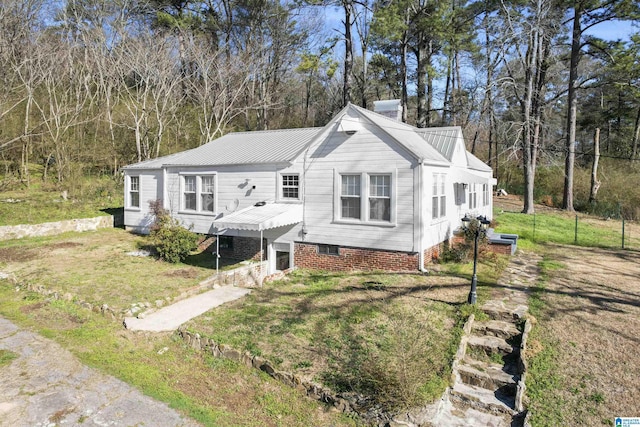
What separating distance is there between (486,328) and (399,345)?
314 cm

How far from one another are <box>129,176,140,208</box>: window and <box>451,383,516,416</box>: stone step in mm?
16198

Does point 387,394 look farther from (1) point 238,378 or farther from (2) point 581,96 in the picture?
(2) point 581,96

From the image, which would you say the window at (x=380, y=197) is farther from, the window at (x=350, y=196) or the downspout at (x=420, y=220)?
the downspout at (x=420, y=220)

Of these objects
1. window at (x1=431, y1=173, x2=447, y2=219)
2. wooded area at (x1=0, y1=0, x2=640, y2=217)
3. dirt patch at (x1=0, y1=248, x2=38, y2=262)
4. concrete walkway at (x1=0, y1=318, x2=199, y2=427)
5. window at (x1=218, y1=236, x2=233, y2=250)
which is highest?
wooded area at (x1=0, y1=0, x2=640, y2=217)

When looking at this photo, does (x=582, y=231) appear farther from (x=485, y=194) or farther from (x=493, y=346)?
(x=493, y=346)

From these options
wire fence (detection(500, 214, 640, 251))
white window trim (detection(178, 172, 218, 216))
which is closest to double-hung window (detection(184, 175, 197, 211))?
white window trim (detection(178, 172, 218, 216))

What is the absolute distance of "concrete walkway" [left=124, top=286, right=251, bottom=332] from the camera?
27.2 feet

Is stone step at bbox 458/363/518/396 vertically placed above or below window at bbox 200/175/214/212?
below

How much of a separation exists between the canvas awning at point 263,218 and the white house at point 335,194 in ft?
0.10

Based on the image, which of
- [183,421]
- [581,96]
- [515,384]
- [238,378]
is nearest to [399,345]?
[515,384]

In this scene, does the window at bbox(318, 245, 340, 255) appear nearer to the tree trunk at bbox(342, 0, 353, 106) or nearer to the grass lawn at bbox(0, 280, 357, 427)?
the grass lawn at bbox(0, 280, 357, 427)

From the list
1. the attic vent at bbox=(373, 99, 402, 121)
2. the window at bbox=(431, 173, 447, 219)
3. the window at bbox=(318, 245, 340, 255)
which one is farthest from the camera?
the attic vent at bbox=(373, 99, 402, 121)

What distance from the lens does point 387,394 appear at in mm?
5539

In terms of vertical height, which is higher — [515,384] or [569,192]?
[569,192]
